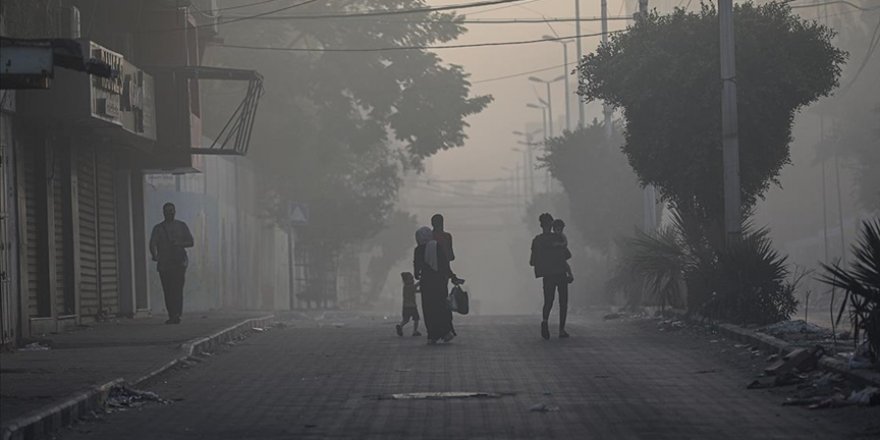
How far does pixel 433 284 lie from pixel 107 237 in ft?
30.9

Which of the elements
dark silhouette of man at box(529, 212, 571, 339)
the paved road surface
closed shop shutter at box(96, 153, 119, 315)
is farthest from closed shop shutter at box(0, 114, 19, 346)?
closed shop shutter at box(96, 153, 119, 315)

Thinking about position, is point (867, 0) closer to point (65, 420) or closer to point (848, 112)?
point (848, 112)

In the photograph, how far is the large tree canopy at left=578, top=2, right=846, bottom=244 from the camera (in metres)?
26.9

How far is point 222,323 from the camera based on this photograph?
26.4 m

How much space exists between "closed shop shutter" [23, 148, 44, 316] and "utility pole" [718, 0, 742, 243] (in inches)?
405

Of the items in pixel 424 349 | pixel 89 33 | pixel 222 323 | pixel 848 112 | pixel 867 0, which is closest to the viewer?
pixel 424 349

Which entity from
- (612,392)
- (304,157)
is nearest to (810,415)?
(612,392)

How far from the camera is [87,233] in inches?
1091

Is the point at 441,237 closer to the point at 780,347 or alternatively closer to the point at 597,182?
the point at 780,347

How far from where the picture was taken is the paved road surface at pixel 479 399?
11453mm

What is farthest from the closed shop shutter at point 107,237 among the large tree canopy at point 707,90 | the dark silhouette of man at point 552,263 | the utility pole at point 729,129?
the utility pole at point 729,129

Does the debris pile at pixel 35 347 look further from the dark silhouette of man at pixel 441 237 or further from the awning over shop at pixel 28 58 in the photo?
the awning over shop at pixel 28 58

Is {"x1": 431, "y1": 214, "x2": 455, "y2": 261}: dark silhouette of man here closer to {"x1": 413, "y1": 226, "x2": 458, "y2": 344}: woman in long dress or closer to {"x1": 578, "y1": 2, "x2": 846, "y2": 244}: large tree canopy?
{"x1": 413, "y1": 226, "x2": 458, "y2": 344}: woman in long dress

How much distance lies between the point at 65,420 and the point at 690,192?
663 inches
